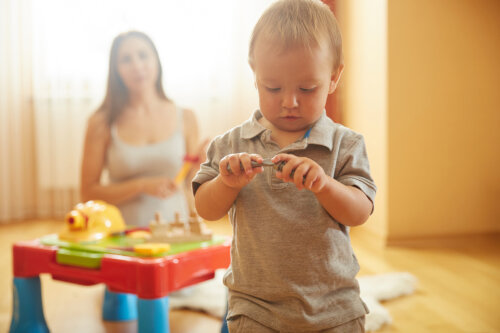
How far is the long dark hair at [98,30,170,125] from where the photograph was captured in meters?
1.59

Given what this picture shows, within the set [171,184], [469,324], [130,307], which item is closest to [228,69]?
[171,184]

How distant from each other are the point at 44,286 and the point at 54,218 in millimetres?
1369

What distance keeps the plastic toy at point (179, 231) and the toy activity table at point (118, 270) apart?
0.09 ft

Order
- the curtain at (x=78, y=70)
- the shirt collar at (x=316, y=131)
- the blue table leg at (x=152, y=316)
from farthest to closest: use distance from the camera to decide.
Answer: the curtain at (x=78, y=70) < the blue table leg at (x=152, y=316) < the shirt collar at (x=316, y=131)

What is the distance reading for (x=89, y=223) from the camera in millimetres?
1225

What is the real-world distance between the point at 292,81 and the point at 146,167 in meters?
0.97

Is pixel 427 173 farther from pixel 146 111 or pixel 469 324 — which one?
pixel 146 111

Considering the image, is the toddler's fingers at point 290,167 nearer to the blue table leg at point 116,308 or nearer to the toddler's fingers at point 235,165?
the toddler's fingers at point 235,165

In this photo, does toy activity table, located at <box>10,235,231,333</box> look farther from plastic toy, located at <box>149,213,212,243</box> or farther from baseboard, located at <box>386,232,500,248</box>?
baseboard, located at <box>386,232,500,248</box>

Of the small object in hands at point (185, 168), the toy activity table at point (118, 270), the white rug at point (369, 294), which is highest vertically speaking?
the small object in hands at point (185, 168)

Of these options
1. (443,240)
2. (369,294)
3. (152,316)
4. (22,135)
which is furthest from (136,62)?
(22,135)

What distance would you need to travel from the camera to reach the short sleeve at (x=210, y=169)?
0.78 metres

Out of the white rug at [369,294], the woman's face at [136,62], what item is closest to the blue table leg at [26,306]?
the white rug at [369,294]

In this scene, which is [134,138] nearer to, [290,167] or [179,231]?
[179,231]
